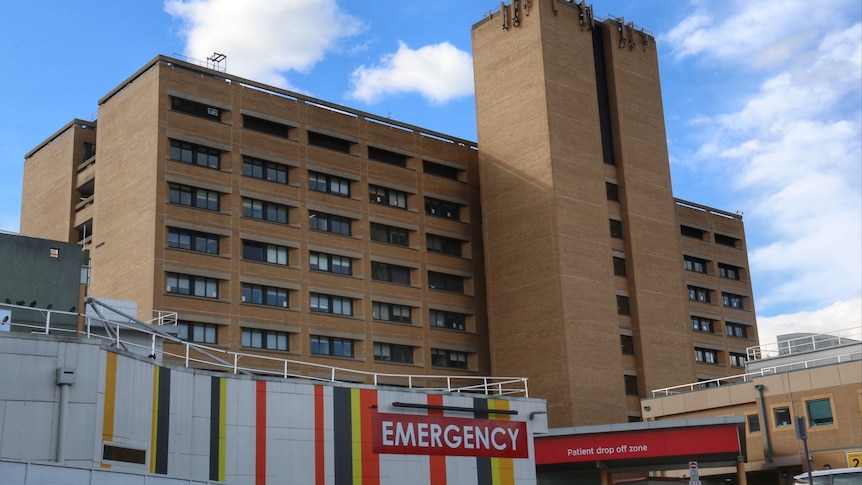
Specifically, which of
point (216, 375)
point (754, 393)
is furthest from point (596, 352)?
point (216, 375)

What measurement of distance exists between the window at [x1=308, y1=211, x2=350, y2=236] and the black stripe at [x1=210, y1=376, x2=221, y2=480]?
4392cm

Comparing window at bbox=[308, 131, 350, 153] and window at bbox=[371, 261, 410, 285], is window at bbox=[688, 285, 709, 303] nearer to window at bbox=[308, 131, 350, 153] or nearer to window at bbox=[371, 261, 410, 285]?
window at bbox=[371, 261, 410, 285]

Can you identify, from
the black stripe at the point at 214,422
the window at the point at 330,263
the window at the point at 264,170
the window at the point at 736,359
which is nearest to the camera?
the black stripe at the point at 214,422

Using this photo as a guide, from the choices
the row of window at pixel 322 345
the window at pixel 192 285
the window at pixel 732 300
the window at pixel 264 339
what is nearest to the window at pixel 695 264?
the window at pixel 732 300

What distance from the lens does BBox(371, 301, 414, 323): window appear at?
78375mm

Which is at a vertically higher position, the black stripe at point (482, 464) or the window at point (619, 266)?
the window at point (619, 266)

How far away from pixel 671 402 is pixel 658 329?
18546 millimetres

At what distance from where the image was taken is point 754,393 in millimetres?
57469

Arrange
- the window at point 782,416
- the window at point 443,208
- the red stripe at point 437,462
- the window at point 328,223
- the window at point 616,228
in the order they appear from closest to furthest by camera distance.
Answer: the red stripe at point 437,462 < the window at point 782,416 < the window at point 328,223 < the window at point 616,228 < the window at point 443,208

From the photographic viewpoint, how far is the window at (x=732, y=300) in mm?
104062

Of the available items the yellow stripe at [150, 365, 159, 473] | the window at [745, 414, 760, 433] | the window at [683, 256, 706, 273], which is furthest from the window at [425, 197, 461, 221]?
the yellow stripe at [150, 365, 159, 473]

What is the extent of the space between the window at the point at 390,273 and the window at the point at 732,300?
37.6 meters

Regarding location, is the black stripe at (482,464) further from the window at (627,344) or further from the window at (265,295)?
the window at (627,344)

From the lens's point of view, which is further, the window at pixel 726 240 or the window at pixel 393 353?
the window at pixel 726 240
